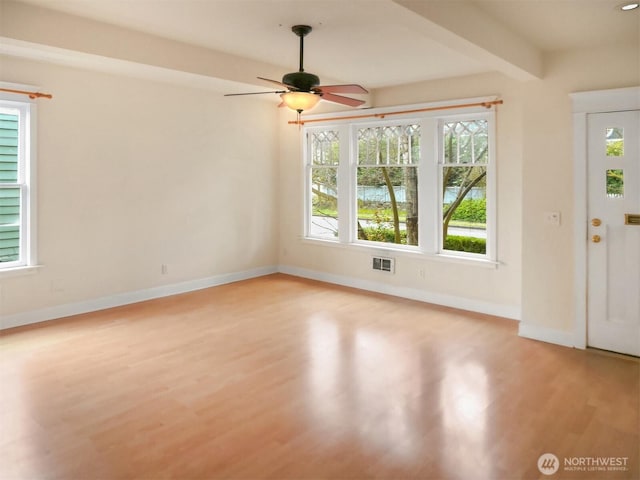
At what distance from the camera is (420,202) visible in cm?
590

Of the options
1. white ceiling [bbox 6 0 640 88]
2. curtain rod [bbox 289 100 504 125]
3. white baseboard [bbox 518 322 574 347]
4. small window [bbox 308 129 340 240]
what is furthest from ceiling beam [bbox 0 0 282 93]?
white baseboard [bbox 518 322 574 347]

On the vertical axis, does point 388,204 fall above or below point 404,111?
below

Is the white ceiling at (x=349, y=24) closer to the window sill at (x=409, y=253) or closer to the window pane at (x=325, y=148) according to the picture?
the window pane at (x=325, y=148)

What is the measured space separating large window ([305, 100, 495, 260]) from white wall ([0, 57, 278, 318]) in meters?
0.98

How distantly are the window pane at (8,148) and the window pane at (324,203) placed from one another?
3872 millimetres

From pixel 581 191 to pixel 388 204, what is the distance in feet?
8.57

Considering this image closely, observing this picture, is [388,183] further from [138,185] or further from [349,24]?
[138,185]

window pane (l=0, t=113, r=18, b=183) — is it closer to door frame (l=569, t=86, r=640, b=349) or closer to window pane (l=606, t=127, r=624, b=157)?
door frame (l=569, t=86, r=640, b=349)

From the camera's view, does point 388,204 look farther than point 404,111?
Yes

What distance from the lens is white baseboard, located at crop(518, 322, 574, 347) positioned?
14.0ft

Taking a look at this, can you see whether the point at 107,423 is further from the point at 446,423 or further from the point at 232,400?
the point at 446,423

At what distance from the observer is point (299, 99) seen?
395 centimetres

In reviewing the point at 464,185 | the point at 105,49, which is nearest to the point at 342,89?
the point at 105,49

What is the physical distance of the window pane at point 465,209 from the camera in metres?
5.43
